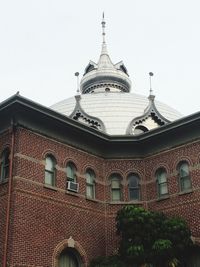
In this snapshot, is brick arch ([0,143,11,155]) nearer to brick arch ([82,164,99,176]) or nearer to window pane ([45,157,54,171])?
window pane ([45,157,54,171])

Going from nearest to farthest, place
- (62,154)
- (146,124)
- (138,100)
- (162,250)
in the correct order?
(162,250) < (62,154) < (146,124) < (138,100)

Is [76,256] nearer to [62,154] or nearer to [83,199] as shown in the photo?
[83,199]

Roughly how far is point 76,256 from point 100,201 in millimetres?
3337

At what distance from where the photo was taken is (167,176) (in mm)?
23844

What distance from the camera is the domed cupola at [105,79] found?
4019 cm

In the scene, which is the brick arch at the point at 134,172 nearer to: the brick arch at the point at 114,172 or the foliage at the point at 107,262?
the brick arch at the point at 114,172

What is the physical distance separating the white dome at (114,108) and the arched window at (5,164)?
8253mm

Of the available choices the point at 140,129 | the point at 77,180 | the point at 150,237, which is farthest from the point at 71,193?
the point at 140,129

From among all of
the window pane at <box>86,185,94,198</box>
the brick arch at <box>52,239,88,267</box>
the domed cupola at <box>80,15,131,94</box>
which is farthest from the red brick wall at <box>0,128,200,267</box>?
the domed cupola at <box>80,15,131,94</box>

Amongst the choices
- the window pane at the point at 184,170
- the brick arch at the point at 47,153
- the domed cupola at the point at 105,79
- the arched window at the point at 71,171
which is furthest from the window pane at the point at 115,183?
the domed cupola at the point at 105,79

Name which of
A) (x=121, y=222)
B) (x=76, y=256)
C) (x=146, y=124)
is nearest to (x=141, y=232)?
(x=121, y=222)

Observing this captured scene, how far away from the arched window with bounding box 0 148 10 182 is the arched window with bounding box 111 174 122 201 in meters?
6.11

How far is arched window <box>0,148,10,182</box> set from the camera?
70.4ft

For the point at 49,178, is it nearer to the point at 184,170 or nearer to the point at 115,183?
the point at 115,183
